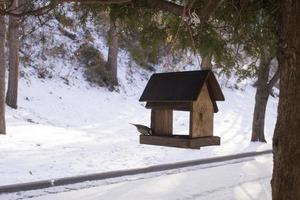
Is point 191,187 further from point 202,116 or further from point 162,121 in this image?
point 202,116

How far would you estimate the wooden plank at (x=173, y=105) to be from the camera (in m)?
4.77

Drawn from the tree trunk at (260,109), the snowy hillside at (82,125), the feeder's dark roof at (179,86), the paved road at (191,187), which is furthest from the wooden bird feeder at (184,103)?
the tree trunk at (260,109)

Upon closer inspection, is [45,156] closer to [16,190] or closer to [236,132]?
[16,190]

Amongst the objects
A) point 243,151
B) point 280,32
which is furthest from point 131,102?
point 280,32

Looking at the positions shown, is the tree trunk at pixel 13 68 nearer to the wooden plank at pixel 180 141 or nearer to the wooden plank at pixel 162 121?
the wooden plank at pixel 162 121

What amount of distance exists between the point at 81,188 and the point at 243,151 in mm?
7422

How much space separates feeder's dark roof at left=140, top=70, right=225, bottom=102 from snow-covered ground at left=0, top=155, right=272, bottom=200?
3764mm

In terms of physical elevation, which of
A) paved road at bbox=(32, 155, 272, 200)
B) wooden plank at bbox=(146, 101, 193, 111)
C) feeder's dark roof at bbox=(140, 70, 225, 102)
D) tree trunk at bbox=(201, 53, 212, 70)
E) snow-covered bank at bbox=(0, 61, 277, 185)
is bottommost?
paved road at bbox=(32, 155, 272, 200)

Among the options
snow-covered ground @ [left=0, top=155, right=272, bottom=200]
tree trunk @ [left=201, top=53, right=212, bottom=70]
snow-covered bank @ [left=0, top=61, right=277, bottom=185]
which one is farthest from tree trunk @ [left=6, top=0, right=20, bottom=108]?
tree trunk @ [left=201, top=53, right=212, bottom=70]

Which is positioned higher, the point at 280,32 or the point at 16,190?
the point at 280,32

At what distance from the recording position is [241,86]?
32531mm

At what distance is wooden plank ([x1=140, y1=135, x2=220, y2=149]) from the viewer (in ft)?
15.2

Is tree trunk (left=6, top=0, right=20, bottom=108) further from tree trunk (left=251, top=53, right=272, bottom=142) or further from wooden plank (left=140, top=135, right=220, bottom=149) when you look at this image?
wooden plank (left=140, top=135, right=220, bottom=149)

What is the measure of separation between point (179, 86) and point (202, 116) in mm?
419
